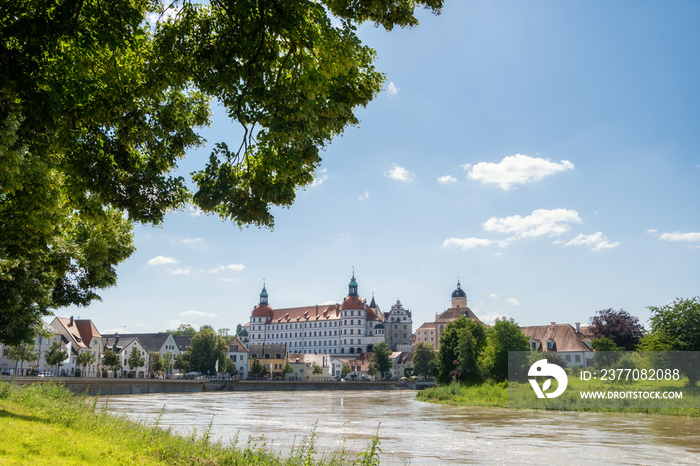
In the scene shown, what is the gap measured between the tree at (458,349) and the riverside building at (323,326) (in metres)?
91.6

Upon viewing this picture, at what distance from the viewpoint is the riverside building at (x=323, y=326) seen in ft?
528

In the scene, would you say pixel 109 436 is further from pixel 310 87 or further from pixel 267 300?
pixel 267 300

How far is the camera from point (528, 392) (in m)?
46.4

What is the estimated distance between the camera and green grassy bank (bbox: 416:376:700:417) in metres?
36.8

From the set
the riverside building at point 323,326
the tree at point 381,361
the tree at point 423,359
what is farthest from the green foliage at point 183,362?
the riverside building at point 323,326

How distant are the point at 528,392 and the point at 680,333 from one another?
541 inches

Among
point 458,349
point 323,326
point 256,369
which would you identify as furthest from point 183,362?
point 323,326

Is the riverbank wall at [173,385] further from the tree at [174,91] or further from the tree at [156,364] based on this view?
the tree at [174,91]

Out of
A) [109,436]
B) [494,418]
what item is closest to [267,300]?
[494,418]

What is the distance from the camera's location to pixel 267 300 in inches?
7195

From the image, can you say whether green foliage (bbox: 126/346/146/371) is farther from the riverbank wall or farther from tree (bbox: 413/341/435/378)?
tree (bbox: 413/341/435/378)

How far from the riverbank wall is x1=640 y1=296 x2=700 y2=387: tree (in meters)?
44.0

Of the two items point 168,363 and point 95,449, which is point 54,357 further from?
point 95,449

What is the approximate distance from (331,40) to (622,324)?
74643mm
